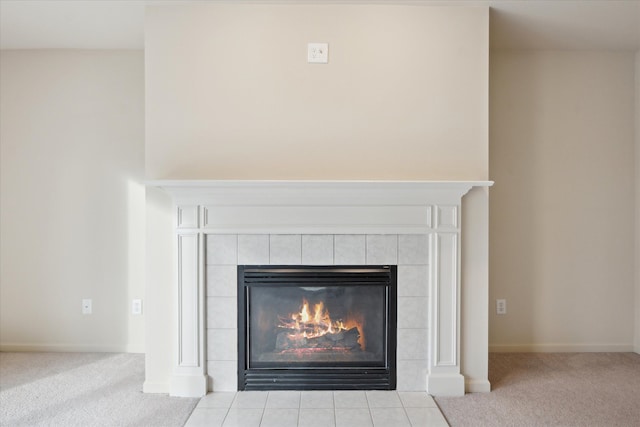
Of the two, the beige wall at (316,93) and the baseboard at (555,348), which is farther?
the baseboard at (555,348)

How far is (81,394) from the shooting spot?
2.50 metres

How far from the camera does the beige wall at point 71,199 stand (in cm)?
323

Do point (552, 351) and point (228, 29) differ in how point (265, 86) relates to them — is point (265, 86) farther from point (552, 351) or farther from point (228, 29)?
point (552, 351)

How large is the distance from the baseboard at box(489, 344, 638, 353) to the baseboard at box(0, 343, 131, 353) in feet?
9.25

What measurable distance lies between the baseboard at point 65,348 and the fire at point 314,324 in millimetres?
1467

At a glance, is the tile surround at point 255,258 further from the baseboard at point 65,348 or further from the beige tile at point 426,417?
the baseboard at point 65,348

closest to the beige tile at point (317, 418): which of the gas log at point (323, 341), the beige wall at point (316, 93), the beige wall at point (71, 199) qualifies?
the gas log at point (323, 341)

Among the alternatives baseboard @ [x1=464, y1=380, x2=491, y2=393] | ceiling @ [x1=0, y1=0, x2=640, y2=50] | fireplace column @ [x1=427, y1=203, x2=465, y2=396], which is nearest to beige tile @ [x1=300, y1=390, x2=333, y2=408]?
fireplace column @ [x1=427, y1=203, x2=465, y2=396]

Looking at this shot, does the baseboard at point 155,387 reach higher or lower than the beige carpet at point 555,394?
higher

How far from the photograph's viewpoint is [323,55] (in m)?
2.52

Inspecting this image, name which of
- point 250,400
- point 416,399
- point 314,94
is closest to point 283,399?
point 250,400

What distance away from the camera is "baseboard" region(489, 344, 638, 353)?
3.27 m

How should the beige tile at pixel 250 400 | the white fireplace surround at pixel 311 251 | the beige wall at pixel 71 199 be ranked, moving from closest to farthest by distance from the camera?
1. the beige tile at pixel 250 400
2. the white fireplace surround at pixel 311 251
3. the beige wall at pixel 71 199

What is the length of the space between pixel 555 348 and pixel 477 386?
111cm
